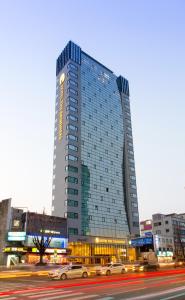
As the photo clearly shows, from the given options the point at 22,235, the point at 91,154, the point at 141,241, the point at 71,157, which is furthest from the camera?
the point at 91,154

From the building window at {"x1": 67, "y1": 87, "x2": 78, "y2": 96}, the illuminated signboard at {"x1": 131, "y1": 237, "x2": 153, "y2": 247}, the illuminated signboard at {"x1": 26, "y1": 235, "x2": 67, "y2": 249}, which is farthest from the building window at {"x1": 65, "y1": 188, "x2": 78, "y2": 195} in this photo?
the building window at {"x1": 67, "y1": 87, "x2": 78, "y2": 96}

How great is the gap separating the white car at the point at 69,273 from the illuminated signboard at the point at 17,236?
45322 millimetres

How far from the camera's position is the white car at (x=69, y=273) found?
34.2 m

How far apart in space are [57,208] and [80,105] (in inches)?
1649

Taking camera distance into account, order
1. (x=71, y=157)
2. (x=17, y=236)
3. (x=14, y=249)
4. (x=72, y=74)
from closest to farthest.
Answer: (x=14, y=249), (x=17, y=236), (x=71, y=157), (x=72, y=74)

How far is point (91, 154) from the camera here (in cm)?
11588

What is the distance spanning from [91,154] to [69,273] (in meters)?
81.5

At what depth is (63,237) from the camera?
91.4 metres

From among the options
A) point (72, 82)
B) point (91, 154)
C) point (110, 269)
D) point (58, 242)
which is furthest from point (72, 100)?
point (110, 269)

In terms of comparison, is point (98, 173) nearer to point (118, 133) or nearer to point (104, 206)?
point (104, 206)

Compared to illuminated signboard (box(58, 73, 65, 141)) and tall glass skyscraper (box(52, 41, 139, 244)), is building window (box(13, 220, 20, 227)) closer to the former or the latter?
tall glass skyscraper (box(52, 41, 139, 244))

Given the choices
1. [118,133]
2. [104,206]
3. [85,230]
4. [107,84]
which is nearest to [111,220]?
[104,206]

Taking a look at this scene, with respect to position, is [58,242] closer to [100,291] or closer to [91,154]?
[91,154]

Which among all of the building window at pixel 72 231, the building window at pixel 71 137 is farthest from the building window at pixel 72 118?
the building window at pixel 72 231
